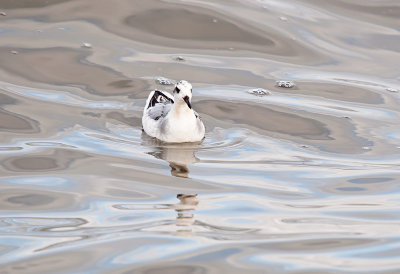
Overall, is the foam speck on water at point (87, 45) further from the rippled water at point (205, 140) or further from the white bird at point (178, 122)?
the white bird at point (178, 122)

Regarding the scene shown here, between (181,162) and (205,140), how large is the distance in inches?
43.3

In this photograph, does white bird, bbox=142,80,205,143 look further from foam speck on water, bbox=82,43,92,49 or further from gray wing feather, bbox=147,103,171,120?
foam speck on water, bbox=82,43,92,49

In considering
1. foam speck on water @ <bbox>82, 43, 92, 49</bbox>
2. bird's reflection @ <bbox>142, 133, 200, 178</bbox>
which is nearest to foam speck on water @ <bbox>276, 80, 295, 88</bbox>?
bird's reflection @ <bbox>142, 133, 200, 178</bbox>

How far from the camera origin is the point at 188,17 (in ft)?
47.0

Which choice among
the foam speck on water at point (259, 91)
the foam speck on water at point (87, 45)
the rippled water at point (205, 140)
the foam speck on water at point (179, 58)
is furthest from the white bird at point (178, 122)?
the foam speck on water at point (87, 45)

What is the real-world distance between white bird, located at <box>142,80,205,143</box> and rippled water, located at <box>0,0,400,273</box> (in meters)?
0.15

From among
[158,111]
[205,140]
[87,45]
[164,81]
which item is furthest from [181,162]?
[87,45]

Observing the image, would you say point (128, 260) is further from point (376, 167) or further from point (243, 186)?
point (376, 167)

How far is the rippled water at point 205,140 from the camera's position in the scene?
623 cm

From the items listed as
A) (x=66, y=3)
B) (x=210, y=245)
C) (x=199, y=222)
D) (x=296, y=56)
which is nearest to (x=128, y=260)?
(x=210, y=245)

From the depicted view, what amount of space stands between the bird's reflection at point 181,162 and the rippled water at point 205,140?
0.03m

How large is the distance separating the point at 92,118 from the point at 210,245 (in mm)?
4886

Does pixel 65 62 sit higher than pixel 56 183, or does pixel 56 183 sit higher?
pixel 65 62

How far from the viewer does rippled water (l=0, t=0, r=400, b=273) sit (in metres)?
6.23
